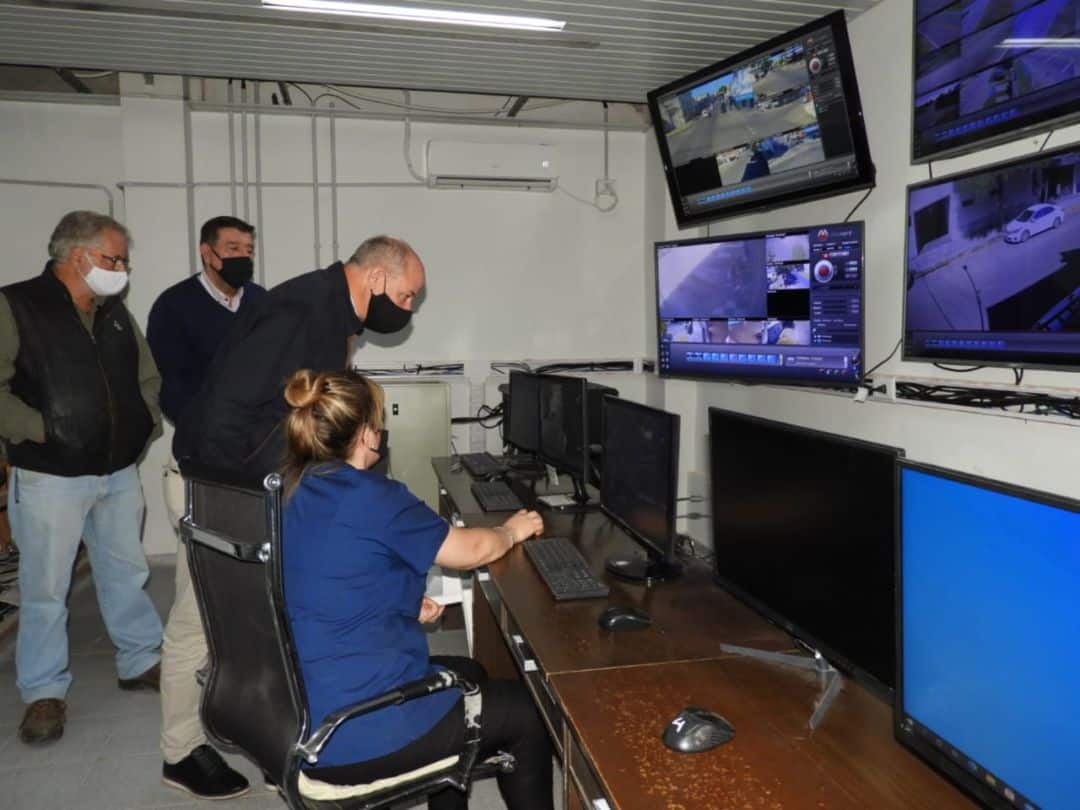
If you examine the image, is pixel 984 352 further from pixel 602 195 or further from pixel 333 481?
pixel 602 195

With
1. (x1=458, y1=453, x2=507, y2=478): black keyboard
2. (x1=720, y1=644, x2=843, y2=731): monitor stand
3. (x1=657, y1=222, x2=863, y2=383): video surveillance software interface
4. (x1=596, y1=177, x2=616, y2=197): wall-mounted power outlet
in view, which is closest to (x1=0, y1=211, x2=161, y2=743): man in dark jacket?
(x1=458, y1=453, x2=507, y2=478): black keyboard

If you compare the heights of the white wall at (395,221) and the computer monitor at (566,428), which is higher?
the white wall at (395,221)

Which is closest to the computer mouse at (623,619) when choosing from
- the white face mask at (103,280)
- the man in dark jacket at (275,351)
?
the man in dark jacket at (275,351)

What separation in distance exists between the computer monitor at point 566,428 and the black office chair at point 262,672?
4.64 ft

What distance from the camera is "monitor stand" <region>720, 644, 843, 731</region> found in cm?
143

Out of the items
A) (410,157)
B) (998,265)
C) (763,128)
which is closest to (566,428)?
(763,128)

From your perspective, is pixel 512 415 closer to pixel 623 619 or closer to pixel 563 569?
pixel 563 569

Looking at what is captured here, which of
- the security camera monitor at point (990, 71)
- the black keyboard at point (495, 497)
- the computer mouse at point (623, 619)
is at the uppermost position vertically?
the security camera monitor at point (990, 71)

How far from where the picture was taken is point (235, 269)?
3.51 meters

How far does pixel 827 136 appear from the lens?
296 cm

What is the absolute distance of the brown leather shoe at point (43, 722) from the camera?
2.83 meters

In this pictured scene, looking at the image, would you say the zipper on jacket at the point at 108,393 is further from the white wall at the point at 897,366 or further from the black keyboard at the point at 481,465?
the white wall at the point at 897,366

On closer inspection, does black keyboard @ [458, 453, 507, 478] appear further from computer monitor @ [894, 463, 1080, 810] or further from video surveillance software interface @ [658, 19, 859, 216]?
computer monitor @ [894, 463, 1080, 810]

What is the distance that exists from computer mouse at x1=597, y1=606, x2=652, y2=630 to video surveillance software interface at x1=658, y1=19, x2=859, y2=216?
6.27 ft
